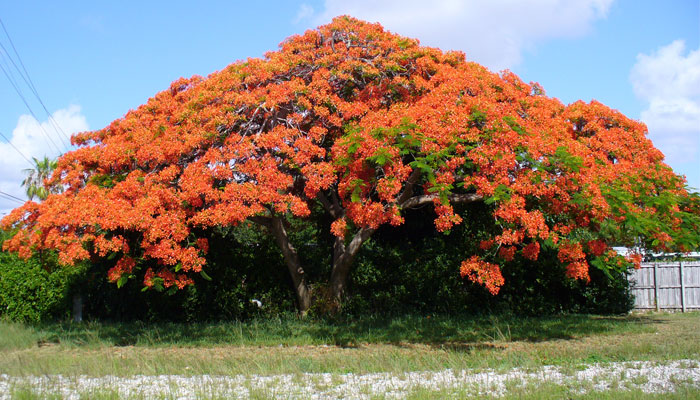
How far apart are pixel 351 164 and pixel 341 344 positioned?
3.41 metres

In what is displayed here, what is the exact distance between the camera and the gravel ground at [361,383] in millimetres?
5883

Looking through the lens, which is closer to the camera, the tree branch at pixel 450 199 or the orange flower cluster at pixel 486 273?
the orange flower cluster at pixel 486 273

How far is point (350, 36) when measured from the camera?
40.7 feet

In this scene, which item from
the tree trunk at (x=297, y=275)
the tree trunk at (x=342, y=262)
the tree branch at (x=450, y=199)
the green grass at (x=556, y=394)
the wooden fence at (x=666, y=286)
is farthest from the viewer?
the wooden fence at (x=666, y=286)

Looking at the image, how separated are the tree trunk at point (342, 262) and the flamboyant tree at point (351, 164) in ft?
0.11

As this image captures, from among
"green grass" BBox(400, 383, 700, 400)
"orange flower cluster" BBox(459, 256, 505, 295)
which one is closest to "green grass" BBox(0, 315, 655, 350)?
"orange flower cluster" BBox(459, 256, 505, 295)

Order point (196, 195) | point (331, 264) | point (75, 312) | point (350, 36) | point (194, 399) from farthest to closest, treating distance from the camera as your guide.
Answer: point (75, 312) < point (331, 264) < point (350, 36) < point (196, 195) < point (194, 399)

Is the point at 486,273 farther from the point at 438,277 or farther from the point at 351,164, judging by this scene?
the point at 438,277

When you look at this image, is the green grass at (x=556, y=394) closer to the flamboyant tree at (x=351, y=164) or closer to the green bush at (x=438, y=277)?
the flamboyant tree at (x=351, y=164)

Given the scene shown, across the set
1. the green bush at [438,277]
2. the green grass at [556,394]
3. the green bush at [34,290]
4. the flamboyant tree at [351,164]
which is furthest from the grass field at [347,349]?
the flamboyant tree at [351,164]

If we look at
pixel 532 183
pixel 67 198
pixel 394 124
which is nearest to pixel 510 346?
pixel 532 183

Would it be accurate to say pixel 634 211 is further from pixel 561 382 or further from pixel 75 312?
pixel 75 312

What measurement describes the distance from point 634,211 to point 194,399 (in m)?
7.72

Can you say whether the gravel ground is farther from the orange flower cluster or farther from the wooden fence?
the wooden fence
